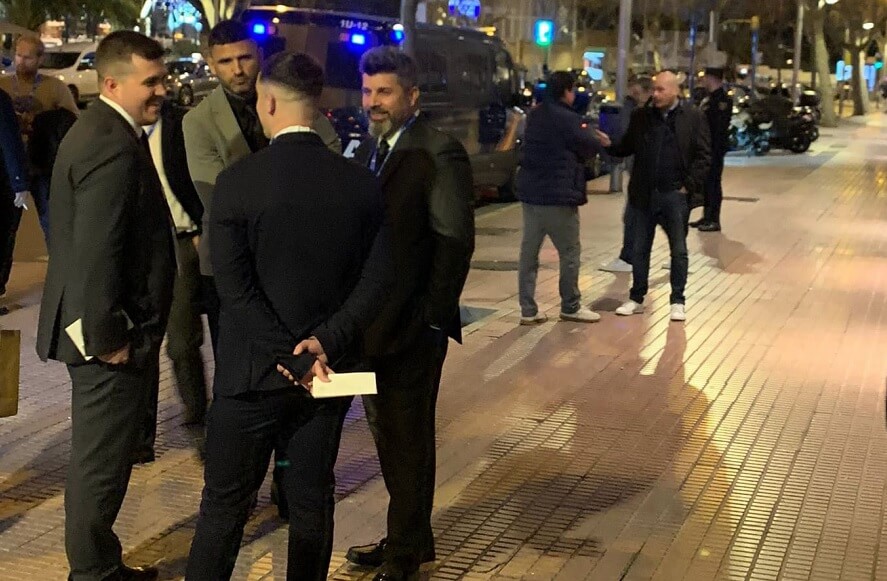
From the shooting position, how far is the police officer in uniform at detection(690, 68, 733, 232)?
1492 centimetres

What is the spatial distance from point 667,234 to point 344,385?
6.51 metres

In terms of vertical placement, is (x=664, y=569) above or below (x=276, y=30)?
below

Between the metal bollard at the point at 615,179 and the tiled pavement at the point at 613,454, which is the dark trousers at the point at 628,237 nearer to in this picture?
the tiled pavement at the point at 613,454

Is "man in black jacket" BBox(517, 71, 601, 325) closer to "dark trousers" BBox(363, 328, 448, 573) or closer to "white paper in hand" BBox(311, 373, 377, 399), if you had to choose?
"dark trousers" BBox(363, 328, 448, 573)

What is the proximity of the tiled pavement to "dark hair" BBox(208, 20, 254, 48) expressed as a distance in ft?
6.51

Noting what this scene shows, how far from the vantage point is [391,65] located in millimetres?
4316

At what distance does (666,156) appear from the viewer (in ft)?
31.0

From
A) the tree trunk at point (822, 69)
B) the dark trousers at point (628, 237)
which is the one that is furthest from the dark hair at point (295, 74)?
A: the tree trunk at point (822, 69)

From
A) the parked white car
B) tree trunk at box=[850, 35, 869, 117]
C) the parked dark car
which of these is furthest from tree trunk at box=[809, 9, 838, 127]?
the parked white car

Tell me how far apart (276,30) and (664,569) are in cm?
1195

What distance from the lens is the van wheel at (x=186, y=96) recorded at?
21044 millimetres

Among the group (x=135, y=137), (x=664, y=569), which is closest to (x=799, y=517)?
(x=664, y=569)

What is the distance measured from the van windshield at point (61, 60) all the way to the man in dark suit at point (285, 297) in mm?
30908

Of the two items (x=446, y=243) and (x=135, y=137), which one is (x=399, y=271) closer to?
(x=446, y=243)
